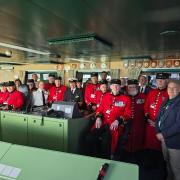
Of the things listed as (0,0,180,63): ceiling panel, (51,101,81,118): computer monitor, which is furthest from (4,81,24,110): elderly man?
(51,101,81,118): computer monitor

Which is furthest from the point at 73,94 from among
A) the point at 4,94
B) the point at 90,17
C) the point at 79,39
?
the point at 90,17

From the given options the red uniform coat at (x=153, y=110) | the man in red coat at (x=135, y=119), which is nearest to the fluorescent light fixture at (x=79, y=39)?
the man in red coat at (x=135, y=119)

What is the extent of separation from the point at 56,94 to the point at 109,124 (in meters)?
2.34

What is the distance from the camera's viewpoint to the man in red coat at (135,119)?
3.61 m

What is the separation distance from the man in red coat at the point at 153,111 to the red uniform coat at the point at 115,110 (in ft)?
1.74

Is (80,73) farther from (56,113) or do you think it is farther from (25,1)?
(25,1)

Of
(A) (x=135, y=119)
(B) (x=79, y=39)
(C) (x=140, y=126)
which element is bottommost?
(C) (x=140, y=126)

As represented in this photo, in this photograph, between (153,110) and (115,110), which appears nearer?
(115,110)

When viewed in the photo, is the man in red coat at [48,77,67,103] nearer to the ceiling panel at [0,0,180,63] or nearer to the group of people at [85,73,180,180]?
the group of people at [85,73,180,180]

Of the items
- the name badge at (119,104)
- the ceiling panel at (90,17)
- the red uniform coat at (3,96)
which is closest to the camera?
the ceiling panel at (90,17)

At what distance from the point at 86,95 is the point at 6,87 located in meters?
1.93

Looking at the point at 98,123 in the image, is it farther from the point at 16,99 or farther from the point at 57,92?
the point at 57,92

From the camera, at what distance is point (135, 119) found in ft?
12.0

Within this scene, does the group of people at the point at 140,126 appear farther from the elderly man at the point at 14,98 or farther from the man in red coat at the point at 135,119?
the elderly man at the point at 14,98
